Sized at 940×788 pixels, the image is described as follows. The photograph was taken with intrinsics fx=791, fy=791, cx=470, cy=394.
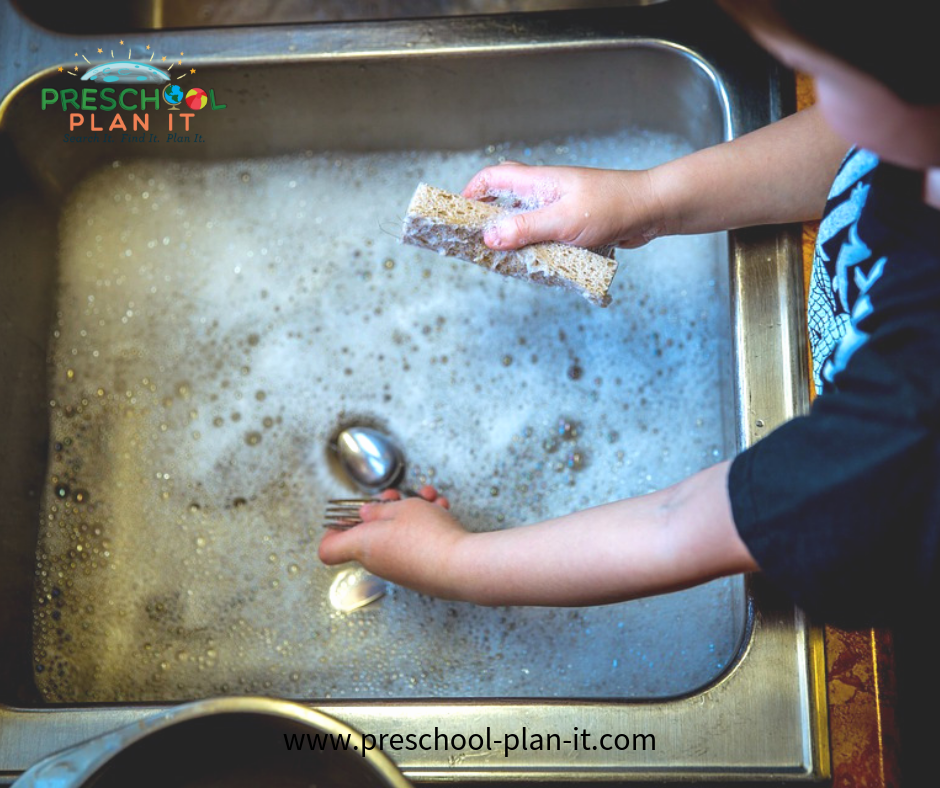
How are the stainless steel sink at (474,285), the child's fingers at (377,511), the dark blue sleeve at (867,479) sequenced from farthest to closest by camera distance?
the child's fingers at (377,511) < the stainless steel sink at (474,285) < the dark blue sleeve at (867,479)

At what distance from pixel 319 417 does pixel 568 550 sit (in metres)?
0.32

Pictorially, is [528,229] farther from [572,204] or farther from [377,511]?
[377,511]

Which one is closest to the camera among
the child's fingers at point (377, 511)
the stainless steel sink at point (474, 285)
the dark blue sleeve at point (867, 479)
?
the dark blue sleeve at point (867, 479)

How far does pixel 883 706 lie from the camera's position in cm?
57

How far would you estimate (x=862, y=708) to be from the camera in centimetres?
57

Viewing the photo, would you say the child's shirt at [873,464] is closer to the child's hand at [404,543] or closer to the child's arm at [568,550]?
the child's arm at [568,550]

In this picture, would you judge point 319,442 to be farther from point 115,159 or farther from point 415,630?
point 115,159

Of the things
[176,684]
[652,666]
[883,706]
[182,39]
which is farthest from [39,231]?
[883,706]

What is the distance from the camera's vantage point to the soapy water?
69 centimetres

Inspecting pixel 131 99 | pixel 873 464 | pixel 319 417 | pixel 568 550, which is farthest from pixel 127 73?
pixel 873 464

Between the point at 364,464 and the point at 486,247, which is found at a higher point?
the point at 486,247

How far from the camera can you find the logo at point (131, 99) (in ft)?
2.36

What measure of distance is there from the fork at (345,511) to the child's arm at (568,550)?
2 centimetres

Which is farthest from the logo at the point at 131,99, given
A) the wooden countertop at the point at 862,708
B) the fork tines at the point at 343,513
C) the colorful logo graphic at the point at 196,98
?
the wooden countertop at the point at 862,708
